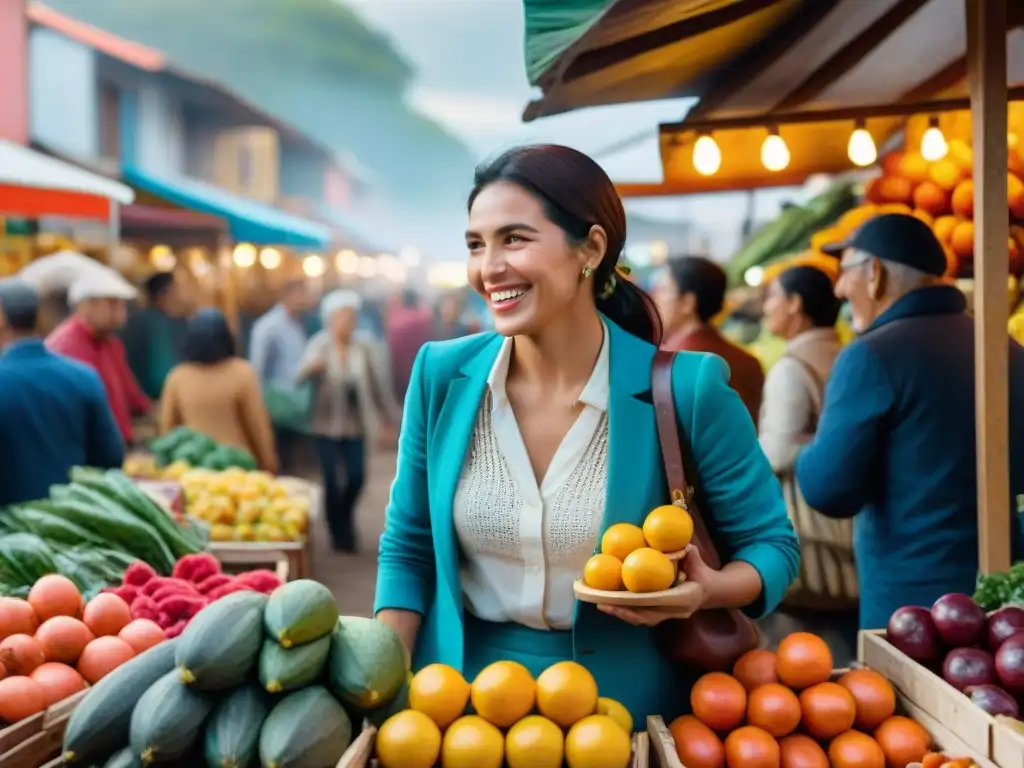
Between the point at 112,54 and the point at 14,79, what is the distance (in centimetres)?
768

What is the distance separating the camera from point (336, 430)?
1031 cm

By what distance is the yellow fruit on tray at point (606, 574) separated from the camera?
2.31 meters

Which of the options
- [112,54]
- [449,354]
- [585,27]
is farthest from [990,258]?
[112,54]

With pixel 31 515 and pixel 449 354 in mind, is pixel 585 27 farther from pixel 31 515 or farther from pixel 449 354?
pixel 31 515

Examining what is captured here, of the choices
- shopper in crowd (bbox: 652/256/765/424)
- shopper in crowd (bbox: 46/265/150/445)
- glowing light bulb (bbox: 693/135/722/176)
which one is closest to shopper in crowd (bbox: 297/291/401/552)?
shopper in crowd (bbox: 46/265/150/445)

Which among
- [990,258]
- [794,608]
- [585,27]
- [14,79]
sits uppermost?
[14,79]

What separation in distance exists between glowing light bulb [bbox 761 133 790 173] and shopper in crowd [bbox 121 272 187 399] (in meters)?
6.18

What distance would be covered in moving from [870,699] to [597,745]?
0.68 metres

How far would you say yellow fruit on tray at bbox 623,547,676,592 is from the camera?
Answer: 2.27 metres

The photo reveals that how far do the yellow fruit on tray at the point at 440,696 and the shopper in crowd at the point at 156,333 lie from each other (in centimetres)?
886

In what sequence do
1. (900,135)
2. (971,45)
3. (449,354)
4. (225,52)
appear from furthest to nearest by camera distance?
(225,52) → (900,135) → (971,45) → (449,354)

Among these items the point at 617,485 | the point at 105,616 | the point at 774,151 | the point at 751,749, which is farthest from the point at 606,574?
the point at 774,151

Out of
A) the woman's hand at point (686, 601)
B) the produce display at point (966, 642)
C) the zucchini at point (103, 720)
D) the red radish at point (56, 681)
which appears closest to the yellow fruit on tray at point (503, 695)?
the woman's hand at point (686, 601)

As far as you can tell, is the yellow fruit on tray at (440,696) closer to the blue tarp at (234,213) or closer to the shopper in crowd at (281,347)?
the shopper in crowd at (281,347)
